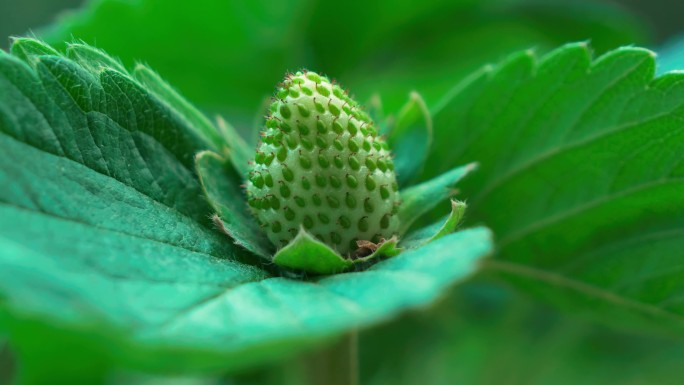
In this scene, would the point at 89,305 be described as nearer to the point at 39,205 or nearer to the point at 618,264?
the point at 39,205

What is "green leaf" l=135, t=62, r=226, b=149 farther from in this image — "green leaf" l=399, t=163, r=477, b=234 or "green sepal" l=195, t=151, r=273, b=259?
"green leaf" l=399, t=163, r=477, b=234

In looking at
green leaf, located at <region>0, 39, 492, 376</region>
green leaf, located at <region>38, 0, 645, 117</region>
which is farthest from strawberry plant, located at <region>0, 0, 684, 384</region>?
green leaf, located at <region>38, 0, 645, 117</region>

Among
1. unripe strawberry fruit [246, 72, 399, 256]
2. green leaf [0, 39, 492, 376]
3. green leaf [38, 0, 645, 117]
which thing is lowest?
green leaf [0, 39, 492, 376]

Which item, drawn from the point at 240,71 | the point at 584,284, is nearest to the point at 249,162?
the point at 584,284

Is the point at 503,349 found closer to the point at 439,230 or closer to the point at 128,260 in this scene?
the point at 439,230

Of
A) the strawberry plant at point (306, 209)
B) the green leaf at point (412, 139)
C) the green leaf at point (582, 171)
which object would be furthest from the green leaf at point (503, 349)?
the green leaf at point (412, 139)

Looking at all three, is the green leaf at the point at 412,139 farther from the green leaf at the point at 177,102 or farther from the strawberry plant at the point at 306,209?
the green leaf at the point at 177,102
